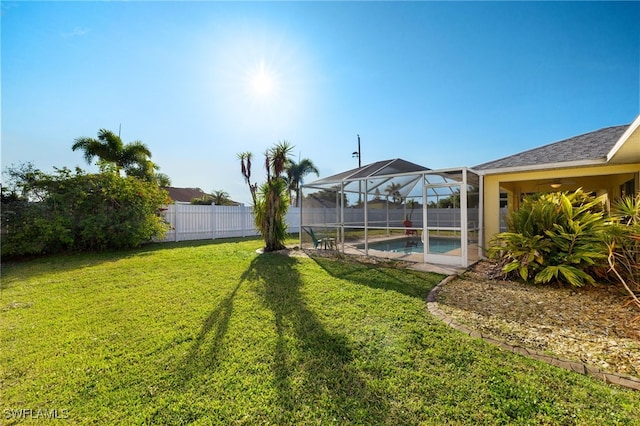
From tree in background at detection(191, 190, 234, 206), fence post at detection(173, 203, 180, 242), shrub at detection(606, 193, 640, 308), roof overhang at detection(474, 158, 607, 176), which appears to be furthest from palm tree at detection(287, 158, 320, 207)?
shrub at detection(606, 193, 640, 308)

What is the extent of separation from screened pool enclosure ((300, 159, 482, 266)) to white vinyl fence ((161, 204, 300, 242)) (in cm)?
180

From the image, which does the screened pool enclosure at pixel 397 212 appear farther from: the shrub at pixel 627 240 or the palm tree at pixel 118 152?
the palm tree at pixel 118 152

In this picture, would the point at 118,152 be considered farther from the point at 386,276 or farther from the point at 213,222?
the point at 386,276

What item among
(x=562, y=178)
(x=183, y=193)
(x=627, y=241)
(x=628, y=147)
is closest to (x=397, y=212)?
(x=562, y=178)

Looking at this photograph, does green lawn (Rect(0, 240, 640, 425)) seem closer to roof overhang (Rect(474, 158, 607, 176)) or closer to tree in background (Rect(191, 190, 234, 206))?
roof overhang (Rect(474, 158, 607, 176))

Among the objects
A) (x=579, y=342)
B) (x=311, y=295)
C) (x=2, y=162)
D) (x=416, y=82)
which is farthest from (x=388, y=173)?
(x=2, y=162)

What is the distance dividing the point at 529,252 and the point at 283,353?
5.60 m

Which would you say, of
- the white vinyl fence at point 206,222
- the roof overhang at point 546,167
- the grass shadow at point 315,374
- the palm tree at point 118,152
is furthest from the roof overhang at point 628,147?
the palm tree at point 118,152

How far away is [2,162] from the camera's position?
7.73 metres

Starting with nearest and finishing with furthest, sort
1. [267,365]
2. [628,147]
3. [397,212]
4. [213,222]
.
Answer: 1. [267,365]
2. [628,147]
3. [397,212]
4. [213,222]

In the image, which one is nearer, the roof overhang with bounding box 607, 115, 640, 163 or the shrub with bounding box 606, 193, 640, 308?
the roof overhang with bounding box 607, 115, 640, 163

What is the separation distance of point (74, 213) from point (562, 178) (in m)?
15.7

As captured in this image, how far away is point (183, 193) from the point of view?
35.8 meters

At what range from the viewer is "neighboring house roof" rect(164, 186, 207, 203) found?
3288 centimetres
